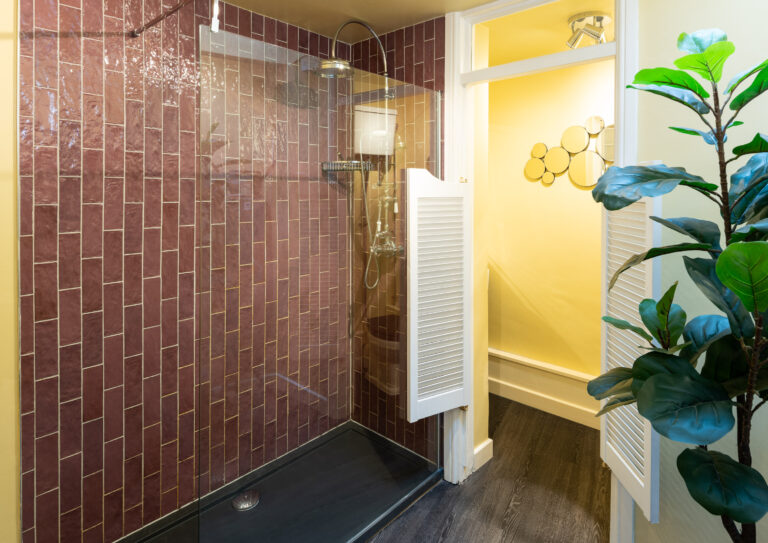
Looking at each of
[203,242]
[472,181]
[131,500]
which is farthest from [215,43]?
[131,500]

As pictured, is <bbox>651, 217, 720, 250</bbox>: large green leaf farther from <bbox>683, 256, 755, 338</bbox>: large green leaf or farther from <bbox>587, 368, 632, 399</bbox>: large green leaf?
<bbox>587, 368, 632, 399</bbox>: large green leaf

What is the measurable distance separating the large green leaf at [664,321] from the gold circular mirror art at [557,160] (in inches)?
87.3

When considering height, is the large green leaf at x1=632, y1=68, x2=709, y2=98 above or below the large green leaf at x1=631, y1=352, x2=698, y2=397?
above

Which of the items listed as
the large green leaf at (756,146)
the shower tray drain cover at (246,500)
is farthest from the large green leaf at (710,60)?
the shower tray drain cover at (246,500)

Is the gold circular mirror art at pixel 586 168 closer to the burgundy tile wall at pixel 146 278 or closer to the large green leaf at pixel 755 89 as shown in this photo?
the burgundy tile wall at pixel 146 278

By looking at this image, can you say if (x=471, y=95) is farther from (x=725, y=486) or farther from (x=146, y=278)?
(x=725, y=486)

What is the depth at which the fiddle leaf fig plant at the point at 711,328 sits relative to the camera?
793 millimetres

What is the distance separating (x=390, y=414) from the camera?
214cm

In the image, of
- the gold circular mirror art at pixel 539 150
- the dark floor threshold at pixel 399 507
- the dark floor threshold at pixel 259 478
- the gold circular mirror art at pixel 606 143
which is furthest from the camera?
the gold circular mirror art at pixel 539 150

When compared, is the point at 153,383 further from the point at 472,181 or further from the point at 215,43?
the point at 472,181

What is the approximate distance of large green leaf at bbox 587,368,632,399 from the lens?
1.06 m

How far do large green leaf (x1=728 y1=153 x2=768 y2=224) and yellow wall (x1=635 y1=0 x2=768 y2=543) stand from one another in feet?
1.80

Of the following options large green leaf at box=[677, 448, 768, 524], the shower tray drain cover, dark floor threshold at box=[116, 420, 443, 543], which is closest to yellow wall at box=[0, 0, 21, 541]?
dark floor threshold at box=[116, 420, 443, 543]

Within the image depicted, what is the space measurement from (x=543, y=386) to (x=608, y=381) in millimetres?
2370
